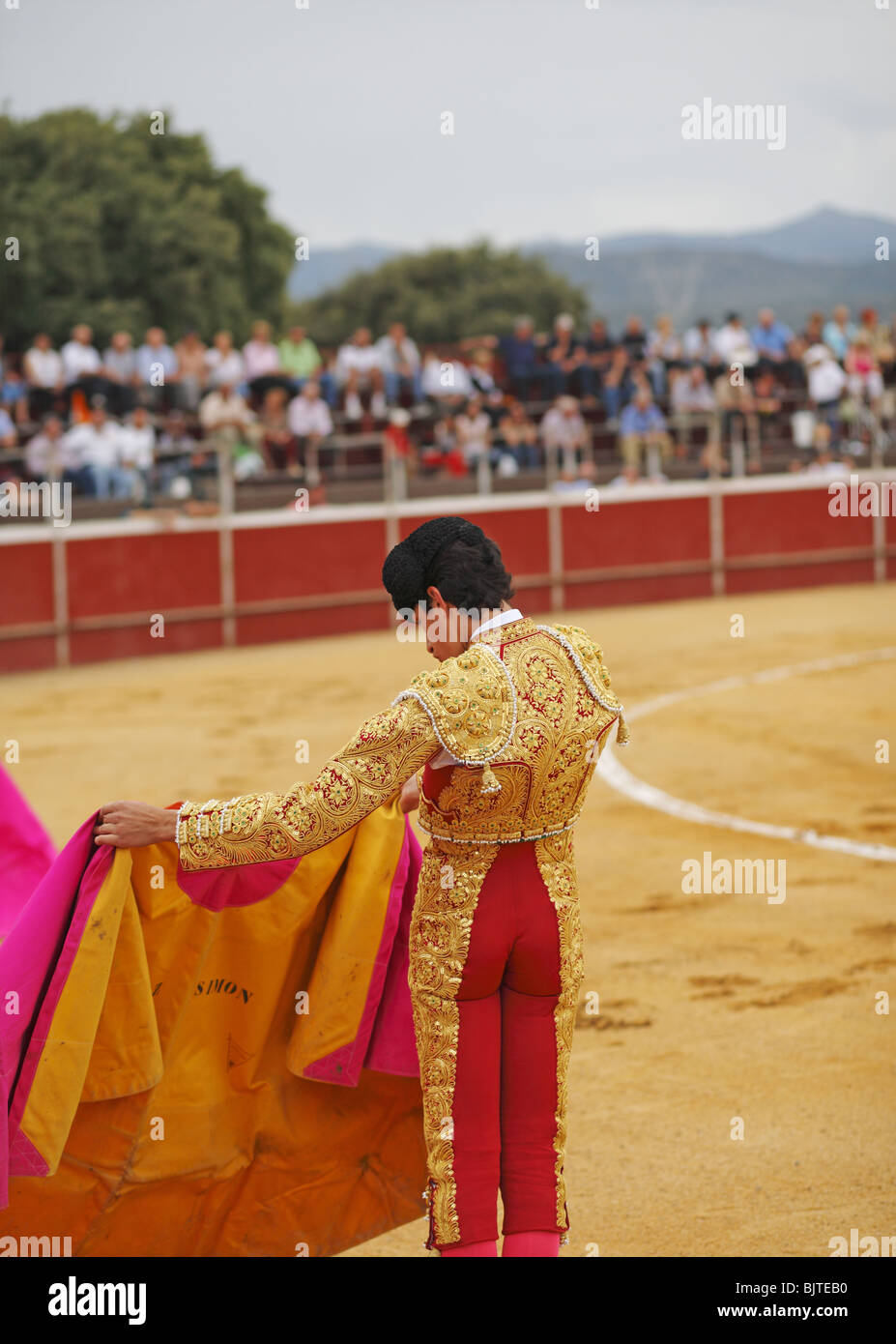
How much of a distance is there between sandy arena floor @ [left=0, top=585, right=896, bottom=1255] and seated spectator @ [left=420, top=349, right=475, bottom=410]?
338cm

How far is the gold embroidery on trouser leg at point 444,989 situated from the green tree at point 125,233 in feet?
85.4

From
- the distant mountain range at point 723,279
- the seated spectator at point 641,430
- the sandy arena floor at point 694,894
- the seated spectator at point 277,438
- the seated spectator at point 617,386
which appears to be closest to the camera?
the sandy arena floor at point 694,894

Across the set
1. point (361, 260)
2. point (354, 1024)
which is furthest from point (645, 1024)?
point (361, 260)

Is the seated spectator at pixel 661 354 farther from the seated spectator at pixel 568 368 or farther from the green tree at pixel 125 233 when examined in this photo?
the green tree at pixel 125 233

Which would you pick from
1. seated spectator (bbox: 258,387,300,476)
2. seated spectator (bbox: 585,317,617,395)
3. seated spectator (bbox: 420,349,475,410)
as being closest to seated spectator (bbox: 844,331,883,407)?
seated spectator (bbox: 585,317,617,395)

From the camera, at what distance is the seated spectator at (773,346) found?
15.6 metres

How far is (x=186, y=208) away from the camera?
32250 millimetres

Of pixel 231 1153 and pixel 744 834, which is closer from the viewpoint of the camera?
pixel 231 1153

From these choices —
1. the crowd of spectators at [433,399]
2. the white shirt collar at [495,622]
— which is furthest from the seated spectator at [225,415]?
the white shirt collar at [495,622]

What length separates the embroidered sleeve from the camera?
7.42 ft

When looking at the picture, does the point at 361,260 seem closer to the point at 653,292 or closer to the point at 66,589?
the point at 653,292

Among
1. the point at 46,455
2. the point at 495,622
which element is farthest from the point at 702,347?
the point at 495,622

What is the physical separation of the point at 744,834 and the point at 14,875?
3.51 metres

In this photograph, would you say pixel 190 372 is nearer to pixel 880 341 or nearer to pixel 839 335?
pixel 839 335
